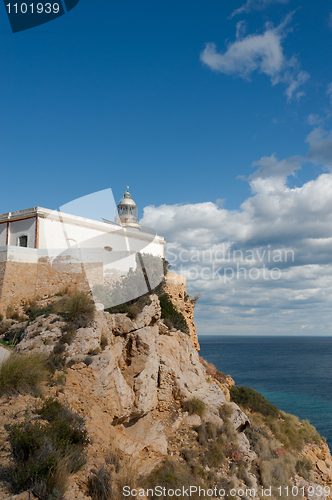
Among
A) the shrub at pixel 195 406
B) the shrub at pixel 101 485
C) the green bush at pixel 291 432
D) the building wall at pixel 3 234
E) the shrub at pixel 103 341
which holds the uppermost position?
the building wall at pixel 3 234

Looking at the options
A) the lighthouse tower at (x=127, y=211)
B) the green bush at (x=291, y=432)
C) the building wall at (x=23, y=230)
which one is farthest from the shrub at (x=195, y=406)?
the lighthouse tower at (x=127, y=211)

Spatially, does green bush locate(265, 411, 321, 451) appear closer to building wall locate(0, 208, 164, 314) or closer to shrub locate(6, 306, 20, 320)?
building wall locate(0, 208, 164, 314)

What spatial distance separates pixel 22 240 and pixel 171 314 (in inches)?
444

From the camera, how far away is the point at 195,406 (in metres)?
12.7

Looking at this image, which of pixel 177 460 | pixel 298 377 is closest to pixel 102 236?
pixel 177 460

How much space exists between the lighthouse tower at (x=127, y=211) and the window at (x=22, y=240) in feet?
37.6

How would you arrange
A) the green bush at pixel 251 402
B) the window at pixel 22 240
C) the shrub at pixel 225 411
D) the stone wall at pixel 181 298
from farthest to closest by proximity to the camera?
the green bush at pixel 251 402 → the window at pixel 22 240 → the stone wall at pixel 181 298 → the shrub at pixel 225 411

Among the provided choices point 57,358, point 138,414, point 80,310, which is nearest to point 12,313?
point 80,310

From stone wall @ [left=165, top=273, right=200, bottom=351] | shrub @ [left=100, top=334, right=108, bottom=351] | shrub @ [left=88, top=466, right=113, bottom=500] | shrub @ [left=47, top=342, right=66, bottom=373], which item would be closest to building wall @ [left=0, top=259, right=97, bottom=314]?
stone wall @ [left=165, top=273, right=200, bottom=351]

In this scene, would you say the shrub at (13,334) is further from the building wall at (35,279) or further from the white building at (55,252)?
the white building at (55,252)

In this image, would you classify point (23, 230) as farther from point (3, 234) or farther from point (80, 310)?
point (80, 310)

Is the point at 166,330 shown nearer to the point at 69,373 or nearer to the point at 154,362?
the point at 154,362

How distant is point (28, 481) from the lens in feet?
17.6

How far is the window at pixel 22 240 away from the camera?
20.5m
